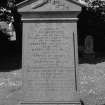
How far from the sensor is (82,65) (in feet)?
47.3

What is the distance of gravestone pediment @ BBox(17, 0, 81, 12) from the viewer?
22.6ft

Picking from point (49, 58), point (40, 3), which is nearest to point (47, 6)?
point (40, 3)

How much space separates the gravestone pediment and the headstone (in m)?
0.06

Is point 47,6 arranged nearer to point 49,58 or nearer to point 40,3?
point 40,3

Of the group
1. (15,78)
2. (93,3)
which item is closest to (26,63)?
(15,78)

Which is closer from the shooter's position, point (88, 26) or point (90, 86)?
point (90, 86)

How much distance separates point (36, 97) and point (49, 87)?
0.40 meters

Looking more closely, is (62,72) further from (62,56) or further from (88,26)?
(88,26)

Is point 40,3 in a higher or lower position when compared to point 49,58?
higher

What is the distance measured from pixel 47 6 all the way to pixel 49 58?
1257mm

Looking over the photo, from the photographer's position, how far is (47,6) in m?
6.92

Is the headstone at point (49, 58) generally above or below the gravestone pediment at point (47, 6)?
below

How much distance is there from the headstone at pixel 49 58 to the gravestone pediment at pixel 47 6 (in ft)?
0.18

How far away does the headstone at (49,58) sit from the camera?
6.97 meters
